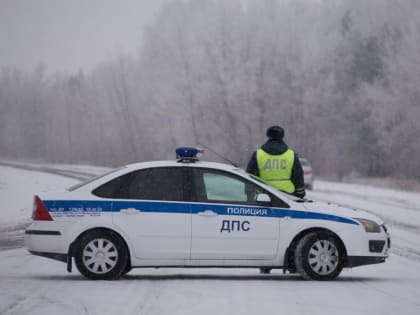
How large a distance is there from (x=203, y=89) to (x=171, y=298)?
157ft

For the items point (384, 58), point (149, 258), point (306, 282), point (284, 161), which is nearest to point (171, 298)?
point (149, 258)

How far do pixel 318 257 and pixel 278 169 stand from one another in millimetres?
1516

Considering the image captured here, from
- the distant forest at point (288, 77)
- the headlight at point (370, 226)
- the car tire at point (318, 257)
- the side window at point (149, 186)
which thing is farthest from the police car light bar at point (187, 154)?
the distant forest at point (288, 77)

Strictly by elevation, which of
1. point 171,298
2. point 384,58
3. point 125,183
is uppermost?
point 384,58

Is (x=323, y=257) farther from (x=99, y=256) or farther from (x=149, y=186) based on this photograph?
(x=99, y=256)

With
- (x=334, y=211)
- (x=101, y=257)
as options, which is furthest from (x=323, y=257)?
(x=101, y=257)

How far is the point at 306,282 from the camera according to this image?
369 inches

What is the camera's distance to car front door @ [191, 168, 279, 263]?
31.0 feet

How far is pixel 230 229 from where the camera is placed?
9.52 m

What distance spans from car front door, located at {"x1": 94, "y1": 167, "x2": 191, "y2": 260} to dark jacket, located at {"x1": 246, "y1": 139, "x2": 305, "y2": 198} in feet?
4.06

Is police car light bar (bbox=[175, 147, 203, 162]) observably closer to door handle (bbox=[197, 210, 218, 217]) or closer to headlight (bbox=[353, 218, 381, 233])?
door handle (bbox=[197, 210, 218, 217])

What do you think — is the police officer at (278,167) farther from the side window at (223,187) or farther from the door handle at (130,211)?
the door handle at (130,211)

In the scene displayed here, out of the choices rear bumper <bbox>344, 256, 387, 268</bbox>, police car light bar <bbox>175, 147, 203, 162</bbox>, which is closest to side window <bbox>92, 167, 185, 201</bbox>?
police car light bar <bbox>175, 147, 203, 162</bbox>

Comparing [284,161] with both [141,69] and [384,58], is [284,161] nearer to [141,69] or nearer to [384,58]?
[384,58]
